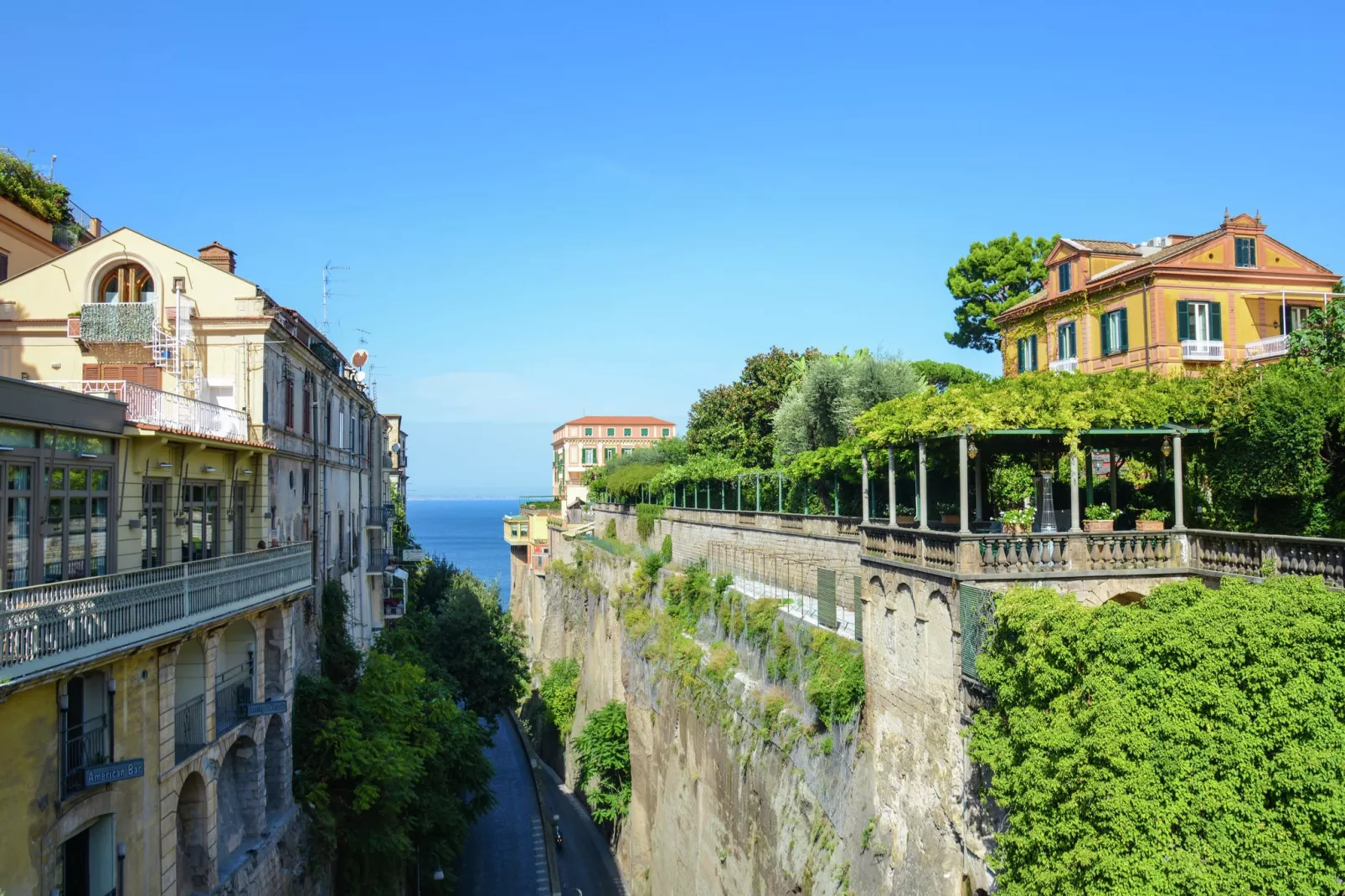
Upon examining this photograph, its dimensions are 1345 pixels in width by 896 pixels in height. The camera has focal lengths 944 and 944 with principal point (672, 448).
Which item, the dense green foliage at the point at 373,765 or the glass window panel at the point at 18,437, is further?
the dense green foliage at the point at 373,765

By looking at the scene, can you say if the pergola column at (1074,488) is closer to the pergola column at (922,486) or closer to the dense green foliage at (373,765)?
the pergola column at (922,486)

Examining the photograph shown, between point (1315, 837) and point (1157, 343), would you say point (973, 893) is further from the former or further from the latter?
point (1157, 343)

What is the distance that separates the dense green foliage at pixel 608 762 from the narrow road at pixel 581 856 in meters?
1.24

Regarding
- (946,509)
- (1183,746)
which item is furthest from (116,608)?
(946,509)

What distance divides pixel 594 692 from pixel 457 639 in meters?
6.55

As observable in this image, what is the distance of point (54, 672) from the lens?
10.8 meters

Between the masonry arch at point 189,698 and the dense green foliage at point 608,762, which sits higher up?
the masonry arch at point 189,698

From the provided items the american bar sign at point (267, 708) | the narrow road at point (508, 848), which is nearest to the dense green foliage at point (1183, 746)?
the american bar sign at point (267, 708)

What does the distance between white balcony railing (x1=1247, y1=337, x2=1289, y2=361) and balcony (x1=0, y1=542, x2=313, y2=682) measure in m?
25.7

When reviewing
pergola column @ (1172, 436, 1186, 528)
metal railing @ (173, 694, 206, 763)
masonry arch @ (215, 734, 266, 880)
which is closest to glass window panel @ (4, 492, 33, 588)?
metal railing @ (173, 694, 206, 763)

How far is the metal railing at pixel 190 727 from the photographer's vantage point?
602 inches

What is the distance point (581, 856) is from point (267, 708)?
823 inches

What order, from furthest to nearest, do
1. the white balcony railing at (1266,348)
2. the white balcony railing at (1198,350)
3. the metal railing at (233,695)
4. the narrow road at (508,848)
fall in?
the narrow road at (508,848), the white balcony railing at (1198,350), the white balcony railing at (1266,348), the metal railing at (233,695)

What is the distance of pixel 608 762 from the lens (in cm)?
3553
